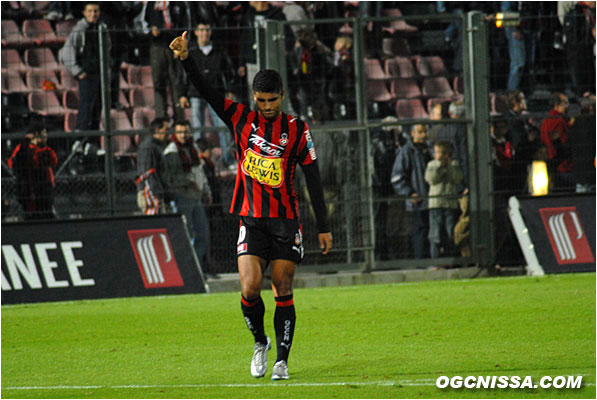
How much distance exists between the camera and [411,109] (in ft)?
49.1

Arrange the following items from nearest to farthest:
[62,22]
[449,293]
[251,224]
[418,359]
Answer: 1. [251,224]
2. [418,359]
3. [449,293]
4. [62,22]

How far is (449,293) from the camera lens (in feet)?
40.4

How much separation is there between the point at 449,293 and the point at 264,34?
452 cm

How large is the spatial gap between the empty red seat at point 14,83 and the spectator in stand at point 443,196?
6105mm

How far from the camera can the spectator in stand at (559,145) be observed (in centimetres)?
1422

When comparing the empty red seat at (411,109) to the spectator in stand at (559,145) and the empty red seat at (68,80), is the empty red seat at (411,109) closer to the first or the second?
the spectator in stand at (559,145)

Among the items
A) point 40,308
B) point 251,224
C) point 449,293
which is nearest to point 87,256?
point 40,308

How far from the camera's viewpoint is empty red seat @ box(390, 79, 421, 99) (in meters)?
14.4

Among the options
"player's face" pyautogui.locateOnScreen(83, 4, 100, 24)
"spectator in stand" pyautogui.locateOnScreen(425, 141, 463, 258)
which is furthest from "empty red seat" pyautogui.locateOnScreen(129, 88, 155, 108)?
"spectator in stand" pyautogui.locateOnScreen(425, 141, 463, 258)

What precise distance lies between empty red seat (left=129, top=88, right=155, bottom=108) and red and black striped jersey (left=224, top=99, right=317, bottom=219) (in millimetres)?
7175

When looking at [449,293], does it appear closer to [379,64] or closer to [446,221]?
[446,221]

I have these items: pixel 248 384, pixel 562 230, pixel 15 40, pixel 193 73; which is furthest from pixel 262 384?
pixel 15 40

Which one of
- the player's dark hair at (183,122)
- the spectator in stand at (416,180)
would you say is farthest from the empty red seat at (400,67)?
the player's dark hair at (183,122)

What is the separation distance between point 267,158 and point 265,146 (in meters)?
0.09
